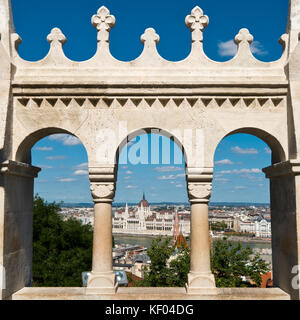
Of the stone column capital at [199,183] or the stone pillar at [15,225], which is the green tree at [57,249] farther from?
the stone column capital at [199,183]

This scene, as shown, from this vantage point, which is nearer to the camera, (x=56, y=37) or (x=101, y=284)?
(x=101, y=284)

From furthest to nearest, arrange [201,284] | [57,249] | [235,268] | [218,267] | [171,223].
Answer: [171,223] < [57,249] < [218,267] < [235,268] < [201,284]

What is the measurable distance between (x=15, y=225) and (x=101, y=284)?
1697 millimetres

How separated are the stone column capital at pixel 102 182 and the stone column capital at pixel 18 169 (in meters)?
1.18

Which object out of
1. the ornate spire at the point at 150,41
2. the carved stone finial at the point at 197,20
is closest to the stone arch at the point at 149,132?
the ornate spire at the point at 150,41

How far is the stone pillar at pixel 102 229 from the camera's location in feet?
17.6

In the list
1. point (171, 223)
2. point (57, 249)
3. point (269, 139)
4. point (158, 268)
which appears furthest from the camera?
point (171, 223)

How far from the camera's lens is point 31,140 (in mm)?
5801

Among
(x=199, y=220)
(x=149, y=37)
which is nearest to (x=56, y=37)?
(x=149, y=37)

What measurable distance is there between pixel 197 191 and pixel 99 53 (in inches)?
109

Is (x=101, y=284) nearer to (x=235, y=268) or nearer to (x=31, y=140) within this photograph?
(x=31, y=140)

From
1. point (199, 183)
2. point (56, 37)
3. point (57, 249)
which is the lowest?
point (57, 249)

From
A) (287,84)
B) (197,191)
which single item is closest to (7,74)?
(197,191)
